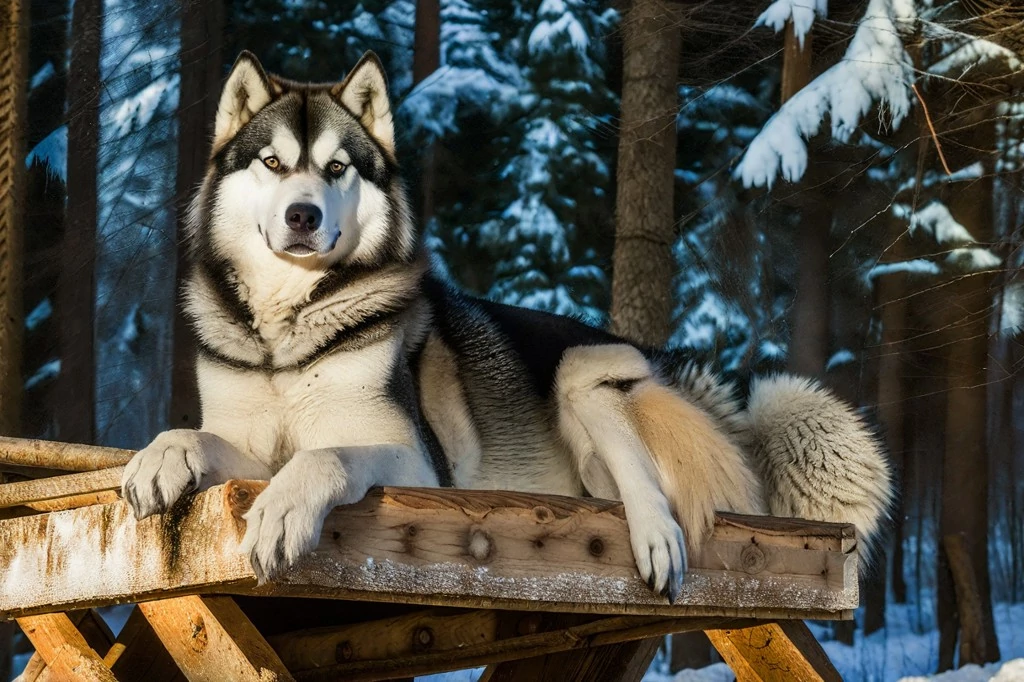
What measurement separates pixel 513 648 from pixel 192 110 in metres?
6.32

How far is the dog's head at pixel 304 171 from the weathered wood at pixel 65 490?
0.76 meters

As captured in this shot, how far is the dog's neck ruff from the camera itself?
278cm

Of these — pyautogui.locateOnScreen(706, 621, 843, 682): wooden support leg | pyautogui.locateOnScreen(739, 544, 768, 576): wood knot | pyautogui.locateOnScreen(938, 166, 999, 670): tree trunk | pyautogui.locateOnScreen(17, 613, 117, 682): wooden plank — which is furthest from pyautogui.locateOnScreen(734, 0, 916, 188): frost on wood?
pyautogui.locateOnScreen(17, 613, 117, 682): wooden plank

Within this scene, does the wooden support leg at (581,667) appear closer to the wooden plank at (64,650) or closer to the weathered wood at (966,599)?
the wooden plank at (64,650)

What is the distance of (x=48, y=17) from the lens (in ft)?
25.3

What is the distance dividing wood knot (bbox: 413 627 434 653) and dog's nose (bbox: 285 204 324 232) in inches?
46.7

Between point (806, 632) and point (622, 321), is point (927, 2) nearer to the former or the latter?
point (622, 321)

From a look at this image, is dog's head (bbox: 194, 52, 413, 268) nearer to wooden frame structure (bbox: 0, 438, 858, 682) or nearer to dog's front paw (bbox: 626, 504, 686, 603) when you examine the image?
wooden frame structure (bbox: 0, 438, 858, 682)

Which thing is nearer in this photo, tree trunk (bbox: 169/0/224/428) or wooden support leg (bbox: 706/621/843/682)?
wooden support leg (bbox: 706/621/843/682)

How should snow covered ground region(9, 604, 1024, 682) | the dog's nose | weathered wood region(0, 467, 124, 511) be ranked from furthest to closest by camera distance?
snow covered ground region(9, 604, 1024, 682), the dog's nose, weathered wood region(0, 467, 124, 511)

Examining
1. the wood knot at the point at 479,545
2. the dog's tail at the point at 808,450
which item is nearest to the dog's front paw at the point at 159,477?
the wood knot at the point at 479,545

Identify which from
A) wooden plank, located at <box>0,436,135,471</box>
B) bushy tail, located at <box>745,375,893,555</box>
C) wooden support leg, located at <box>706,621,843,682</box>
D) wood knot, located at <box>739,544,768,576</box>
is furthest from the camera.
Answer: wooden plank, located at <box>0,436,135,471</box>

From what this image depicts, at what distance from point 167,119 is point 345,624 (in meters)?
5.85

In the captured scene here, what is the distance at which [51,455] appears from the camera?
11.3ft
